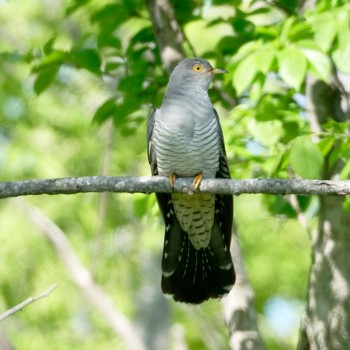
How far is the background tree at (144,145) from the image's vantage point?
4172 mm

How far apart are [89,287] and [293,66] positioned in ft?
12.5

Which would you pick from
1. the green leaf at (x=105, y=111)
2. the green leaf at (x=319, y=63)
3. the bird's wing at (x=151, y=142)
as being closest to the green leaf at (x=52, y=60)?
the green leaf at (x=105, y=111)

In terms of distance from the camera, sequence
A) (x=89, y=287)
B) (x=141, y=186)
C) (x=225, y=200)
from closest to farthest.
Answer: (x=141, y=186) → (x=225, y=200) → (x=89, y=287)

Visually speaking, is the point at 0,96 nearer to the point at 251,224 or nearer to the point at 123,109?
the point at 251,224

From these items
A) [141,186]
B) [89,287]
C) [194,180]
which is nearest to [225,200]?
[194,180]

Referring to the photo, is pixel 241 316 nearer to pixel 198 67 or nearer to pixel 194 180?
pixel 194 180

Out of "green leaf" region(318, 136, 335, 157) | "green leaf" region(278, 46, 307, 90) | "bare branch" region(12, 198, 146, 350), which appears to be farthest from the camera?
"bare branch" region(12, 198, 146, 350)

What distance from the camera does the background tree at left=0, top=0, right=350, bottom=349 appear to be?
4172mm

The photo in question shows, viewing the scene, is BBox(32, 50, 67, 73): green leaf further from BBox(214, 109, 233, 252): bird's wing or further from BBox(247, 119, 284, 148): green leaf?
BBox(247, 119, 284, 148): green leaf

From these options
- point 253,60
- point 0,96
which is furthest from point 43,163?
point 253,60

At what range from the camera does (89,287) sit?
709 cm

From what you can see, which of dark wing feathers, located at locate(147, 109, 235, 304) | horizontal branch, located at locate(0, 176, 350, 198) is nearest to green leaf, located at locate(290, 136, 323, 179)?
horizontal branch, located at locate(0, 176, 350, 198)

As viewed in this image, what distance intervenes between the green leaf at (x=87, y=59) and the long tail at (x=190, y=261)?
90 centimetres

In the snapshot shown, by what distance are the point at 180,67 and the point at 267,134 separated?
29.5 inches
